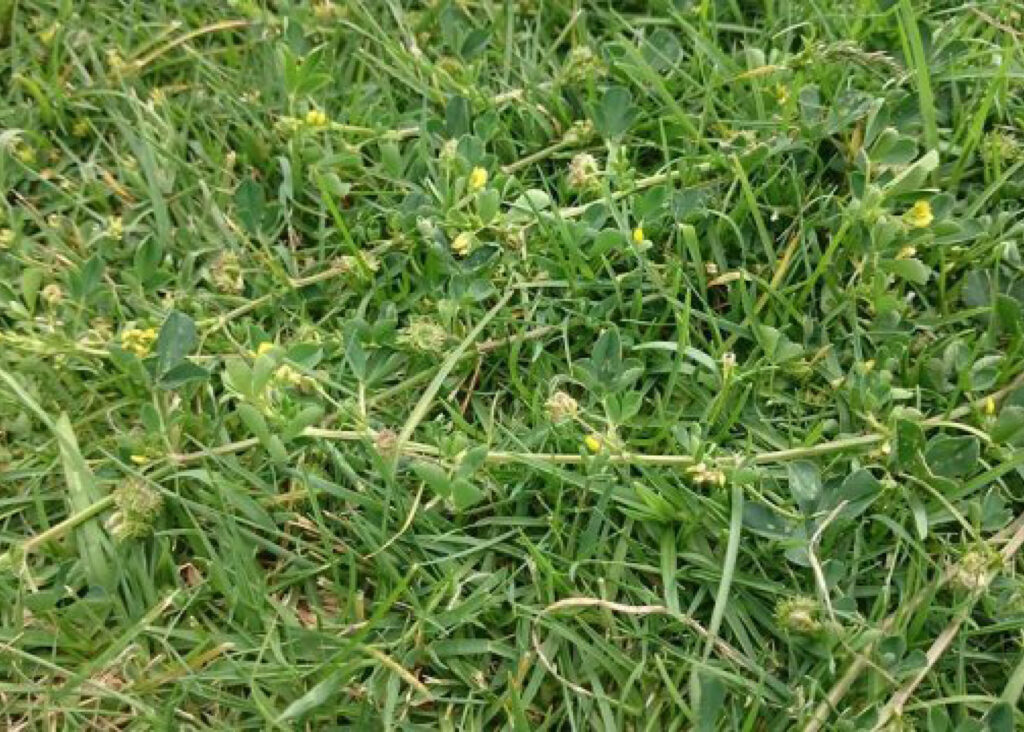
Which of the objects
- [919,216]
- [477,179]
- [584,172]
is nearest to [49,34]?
[477,179]

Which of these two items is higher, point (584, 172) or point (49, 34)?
point (49, 34)

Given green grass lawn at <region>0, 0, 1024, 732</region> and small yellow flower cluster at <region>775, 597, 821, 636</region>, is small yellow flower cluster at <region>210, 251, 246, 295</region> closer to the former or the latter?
green grass lawn at <region>0, 0, 1024, 732</region>

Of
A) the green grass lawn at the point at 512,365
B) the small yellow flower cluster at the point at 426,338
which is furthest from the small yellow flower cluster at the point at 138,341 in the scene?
the small yellow flower cluster at the point at 426,338

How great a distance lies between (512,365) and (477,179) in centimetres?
31

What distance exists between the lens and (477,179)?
1.97 metres

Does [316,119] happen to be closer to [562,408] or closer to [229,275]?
[229,275]

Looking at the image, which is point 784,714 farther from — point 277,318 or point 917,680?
point 277,318

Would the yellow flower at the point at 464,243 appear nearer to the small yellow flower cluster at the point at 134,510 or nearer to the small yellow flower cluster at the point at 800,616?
the small yellow flower cluster at the point at 134,510

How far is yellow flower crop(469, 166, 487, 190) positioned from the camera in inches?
77.4

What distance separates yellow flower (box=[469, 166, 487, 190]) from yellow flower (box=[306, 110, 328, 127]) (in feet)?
0.97

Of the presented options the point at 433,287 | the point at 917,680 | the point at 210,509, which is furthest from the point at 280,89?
the point at 917,680

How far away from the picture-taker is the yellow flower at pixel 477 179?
1967 millimetres

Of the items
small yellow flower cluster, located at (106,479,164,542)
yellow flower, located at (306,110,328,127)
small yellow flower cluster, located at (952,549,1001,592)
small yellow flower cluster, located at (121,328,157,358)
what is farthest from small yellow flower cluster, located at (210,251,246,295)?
small yellow flower cluster, located at (952,549,1001,592)

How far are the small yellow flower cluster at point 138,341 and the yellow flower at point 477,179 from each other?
0.56 m
